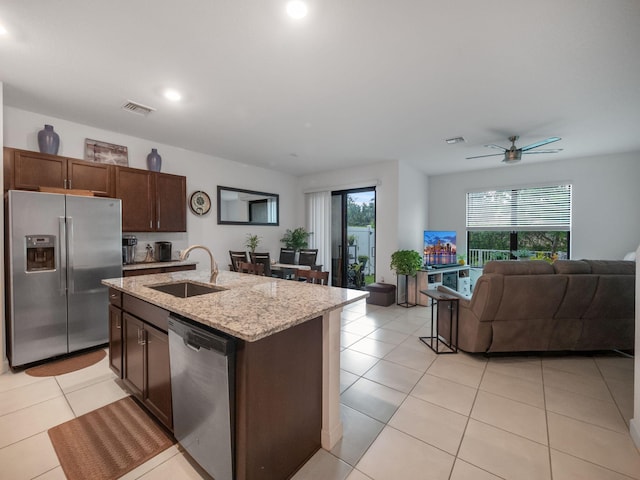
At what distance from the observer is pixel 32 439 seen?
1.80 m

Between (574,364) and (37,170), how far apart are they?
19.6 feet

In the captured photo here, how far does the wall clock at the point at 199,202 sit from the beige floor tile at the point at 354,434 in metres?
3.88

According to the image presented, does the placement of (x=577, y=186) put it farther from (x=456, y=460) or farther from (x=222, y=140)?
(x=222, y=140)

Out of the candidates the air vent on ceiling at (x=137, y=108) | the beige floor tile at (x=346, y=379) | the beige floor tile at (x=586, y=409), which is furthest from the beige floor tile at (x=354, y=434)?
the air vent on ceiling at (x=137, y=108)

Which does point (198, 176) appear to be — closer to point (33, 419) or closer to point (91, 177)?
point (91, 177)

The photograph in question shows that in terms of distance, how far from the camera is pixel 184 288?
2482 mm

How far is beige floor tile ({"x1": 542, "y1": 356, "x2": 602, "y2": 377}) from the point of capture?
268 centimetres

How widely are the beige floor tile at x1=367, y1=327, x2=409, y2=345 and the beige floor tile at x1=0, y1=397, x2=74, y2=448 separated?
2965mm

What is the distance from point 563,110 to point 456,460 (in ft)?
12.1

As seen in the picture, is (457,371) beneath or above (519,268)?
beneath

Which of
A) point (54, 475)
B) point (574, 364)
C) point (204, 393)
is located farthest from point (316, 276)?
point (574, 364)

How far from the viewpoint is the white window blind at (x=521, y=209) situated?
5246mm

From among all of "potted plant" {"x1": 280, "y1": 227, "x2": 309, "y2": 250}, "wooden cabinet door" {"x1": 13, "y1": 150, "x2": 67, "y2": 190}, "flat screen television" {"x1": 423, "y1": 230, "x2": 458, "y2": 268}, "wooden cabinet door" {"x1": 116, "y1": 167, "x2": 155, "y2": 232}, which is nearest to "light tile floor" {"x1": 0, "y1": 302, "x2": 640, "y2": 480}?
"wooden cabinet door" {"x1": 116, "y1": 167, "x2": 155, "y2": 232}

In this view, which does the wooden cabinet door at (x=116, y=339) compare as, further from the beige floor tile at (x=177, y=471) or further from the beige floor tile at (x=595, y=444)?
the beige floor tile at (x=595, y=444)
